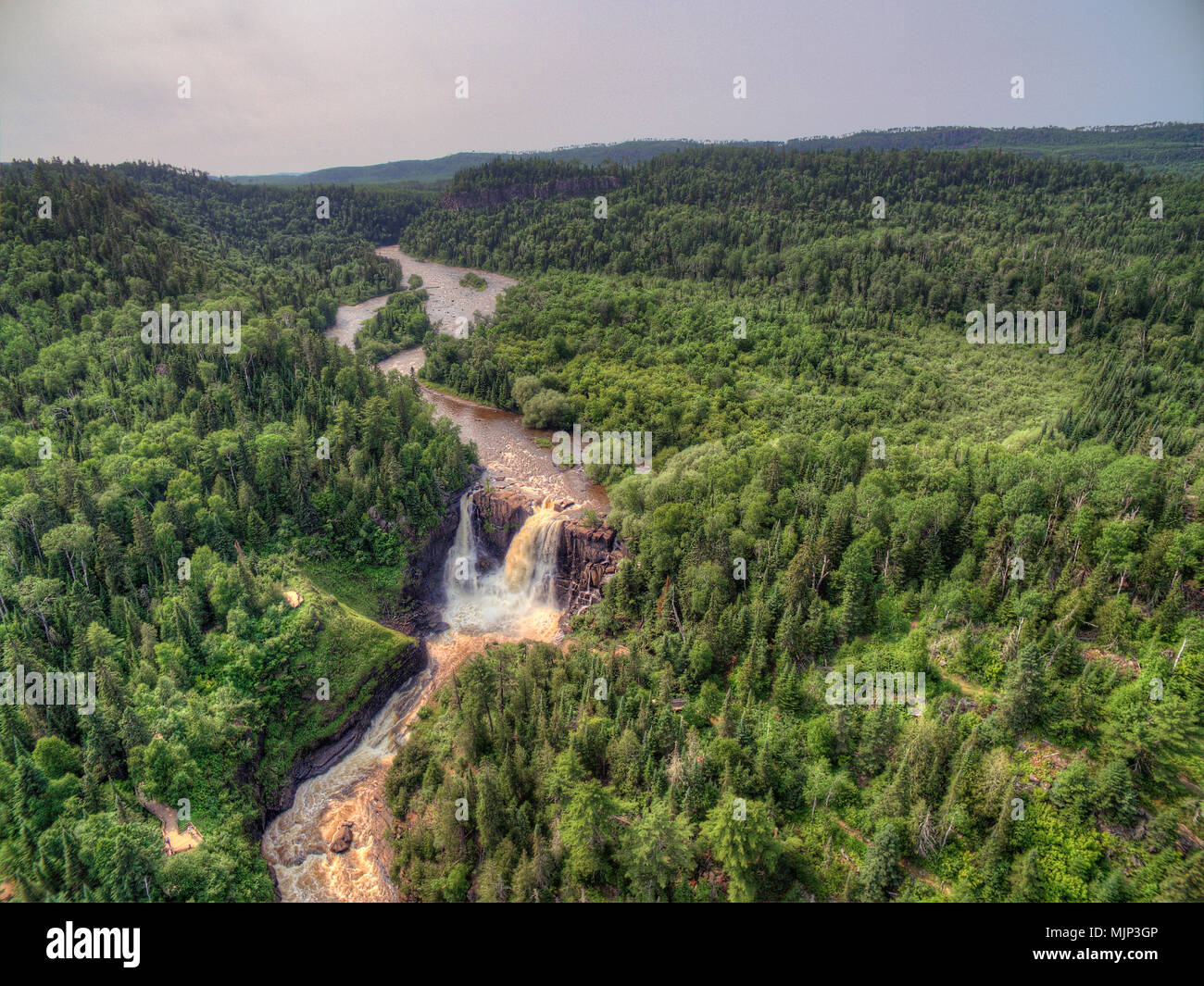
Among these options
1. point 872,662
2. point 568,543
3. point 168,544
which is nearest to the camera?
point 872,662

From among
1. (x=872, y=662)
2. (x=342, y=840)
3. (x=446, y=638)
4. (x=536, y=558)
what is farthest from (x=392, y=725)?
(x=872, y=662)

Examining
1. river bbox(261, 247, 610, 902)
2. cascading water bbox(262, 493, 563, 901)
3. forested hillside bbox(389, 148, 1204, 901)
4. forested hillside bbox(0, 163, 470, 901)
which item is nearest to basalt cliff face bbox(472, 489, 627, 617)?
cascading water bbox(262, 493, 563, 901)

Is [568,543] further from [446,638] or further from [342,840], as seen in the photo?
[342,840]

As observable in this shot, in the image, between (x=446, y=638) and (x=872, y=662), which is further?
(x=446, y=638)

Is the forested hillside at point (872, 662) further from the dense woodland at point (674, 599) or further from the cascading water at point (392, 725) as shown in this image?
the cascading water at point (392, 725)

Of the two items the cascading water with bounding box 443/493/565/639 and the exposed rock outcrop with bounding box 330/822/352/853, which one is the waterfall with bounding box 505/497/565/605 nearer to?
the cascading water with bounding box 443/493/565/639

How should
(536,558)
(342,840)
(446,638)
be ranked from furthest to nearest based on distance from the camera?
(536,558) → (446,638) → (342,840)

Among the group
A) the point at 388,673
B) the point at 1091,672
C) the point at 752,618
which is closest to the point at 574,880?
the point at 752,618
